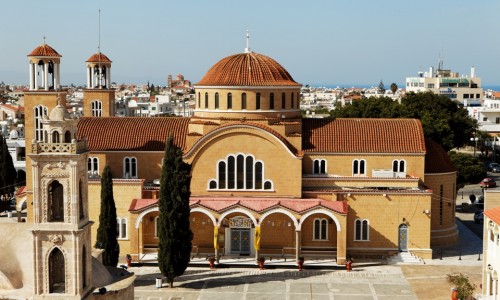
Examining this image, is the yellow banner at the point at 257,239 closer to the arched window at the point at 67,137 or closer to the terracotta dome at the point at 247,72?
the terracotta dome at the point at 247,72

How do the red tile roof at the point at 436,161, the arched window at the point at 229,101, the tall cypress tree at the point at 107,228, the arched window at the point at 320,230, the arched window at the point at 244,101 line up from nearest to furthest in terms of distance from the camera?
the tall cypress tree at the point at 107,228 < the arched window at the point at 320,230 < the arched window at the point at 244,101 < the arched window at the point at 229,101 < the red tile roof at the point at 436,161

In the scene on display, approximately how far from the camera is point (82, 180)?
28.8 meters

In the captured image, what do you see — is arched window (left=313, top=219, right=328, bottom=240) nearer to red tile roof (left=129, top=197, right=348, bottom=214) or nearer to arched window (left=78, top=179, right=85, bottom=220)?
red tile roof (left=129, top=197, right=348, bottom=214)

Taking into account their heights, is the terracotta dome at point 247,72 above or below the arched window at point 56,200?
above

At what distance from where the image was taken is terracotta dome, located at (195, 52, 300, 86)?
47.8m

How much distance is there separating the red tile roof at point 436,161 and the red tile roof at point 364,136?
2468mm

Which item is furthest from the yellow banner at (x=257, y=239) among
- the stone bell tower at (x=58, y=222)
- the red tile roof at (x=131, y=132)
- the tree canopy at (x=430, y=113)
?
the tree canopy at (x=430, y=113)

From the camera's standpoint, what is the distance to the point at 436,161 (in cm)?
4912

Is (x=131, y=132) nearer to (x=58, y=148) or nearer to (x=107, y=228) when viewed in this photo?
→ (x=107, y=228)

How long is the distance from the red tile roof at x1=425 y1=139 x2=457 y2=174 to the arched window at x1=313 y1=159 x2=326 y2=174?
7.38 meters

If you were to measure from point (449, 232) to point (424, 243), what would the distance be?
15.1 ft

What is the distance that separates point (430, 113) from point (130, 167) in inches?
1368

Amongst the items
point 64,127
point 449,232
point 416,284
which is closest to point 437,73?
point 449,232

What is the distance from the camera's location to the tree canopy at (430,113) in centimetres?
6738
